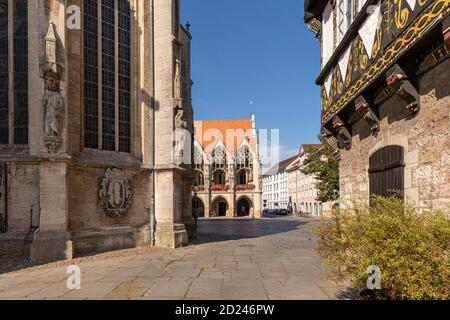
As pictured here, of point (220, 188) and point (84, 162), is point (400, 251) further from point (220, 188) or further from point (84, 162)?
point (220, 188)

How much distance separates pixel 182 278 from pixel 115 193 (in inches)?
218

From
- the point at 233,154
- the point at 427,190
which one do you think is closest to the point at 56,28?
the point at 427,190

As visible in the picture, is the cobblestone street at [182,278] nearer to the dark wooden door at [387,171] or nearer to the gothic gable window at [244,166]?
the dark wooden door at [387,171]

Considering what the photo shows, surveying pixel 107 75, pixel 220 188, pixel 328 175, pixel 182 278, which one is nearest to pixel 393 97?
pixel 182 278

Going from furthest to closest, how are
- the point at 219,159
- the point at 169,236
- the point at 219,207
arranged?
the point at 219,207 < the point at 219,159 < the point at 169,236

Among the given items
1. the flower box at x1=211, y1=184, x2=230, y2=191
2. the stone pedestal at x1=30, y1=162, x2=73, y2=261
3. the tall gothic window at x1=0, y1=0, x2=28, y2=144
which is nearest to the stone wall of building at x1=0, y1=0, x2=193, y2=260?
the stone pedestal at x1=30, y1=162, x2=73, y2=261

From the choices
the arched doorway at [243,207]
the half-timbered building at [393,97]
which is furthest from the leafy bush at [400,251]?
the arched doorway at [243,207]

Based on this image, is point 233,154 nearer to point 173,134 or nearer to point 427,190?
point 173,134

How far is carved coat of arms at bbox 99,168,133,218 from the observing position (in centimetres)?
1140

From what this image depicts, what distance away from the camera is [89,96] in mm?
11844

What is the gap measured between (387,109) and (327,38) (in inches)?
158

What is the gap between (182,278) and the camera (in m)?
7.25

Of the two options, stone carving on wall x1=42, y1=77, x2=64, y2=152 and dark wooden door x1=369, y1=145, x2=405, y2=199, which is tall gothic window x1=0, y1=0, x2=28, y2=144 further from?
dark wooden door x1=369, y1=145, x2=405, y2=199
